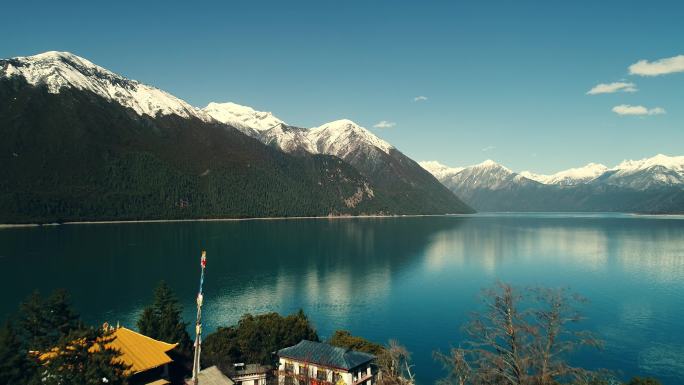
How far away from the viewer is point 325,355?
55500 mm

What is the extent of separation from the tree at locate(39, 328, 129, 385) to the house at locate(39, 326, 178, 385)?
5.47m

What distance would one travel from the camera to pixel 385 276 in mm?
150750

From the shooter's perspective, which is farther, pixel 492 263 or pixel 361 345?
pixel 492 263

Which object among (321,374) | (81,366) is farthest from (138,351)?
(321,374)

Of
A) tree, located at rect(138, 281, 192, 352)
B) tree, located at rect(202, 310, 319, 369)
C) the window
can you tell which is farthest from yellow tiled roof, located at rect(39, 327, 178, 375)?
the window

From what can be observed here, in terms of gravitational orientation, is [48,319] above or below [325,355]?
above

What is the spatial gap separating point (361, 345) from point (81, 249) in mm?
167438

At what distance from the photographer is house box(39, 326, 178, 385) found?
46.2 metres

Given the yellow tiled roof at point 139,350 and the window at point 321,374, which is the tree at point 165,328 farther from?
the window at point 321,374

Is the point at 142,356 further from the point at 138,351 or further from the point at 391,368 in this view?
the point at 391,368

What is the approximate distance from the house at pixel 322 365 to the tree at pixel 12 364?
26.1 m

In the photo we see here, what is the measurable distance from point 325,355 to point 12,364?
30887 millimetres

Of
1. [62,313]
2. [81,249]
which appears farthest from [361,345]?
[81,249]

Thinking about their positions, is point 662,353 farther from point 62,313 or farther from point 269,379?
point 62,313
